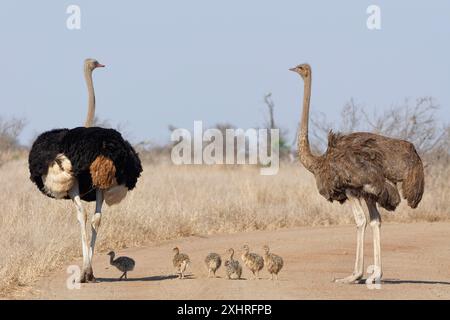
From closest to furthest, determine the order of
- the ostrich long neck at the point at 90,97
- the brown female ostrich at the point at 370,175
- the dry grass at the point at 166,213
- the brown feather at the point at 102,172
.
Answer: the brown feather at the point at 102,172
the brown female ostrich at the point at 370,175
the ostrich long neck at the point at 90,97
the dry grass at the point at 166,213

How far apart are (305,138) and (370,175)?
129 cm

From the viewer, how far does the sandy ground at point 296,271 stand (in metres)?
10.3

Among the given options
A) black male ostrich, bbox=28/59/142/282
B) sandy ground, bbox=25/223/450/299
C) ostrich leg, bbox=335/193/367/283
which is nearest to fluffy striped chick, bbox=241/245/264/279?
sandy ground, bbox=25/223/450/299

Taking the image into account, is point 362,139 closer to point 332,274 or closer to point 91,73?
point 332,274

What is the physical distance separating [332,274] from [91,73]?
139 inches

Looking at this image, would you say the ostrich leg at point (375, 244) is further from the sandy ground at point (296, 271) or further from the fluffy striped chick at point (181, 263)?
the fluffy striped chick at point (181, 263)

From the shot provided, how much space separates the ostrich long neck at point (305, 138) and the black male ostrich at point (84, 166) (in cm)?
170

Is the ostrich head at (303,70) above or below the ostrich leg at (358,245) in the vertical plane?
above

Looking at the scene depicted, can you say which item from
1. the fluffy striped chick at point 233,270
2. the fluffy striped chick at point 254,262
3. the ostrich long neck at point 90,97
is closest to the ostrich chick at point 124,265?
the fluffy striped chick at point 233,270

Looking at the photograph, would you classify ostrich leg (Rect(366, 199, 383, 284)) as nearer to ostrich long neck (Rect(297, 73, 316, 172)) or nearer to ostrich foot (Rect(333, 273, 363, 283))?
ostrich foot (Rect(333, 273, 363, 283))

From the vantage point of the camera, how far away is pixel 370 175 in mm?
11016

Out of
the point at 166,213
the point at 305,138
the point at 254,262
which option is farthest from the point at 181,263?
the point at 166,213

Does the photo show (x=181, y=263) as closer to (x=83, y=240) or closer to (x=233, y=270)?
(x=233, y=270)
